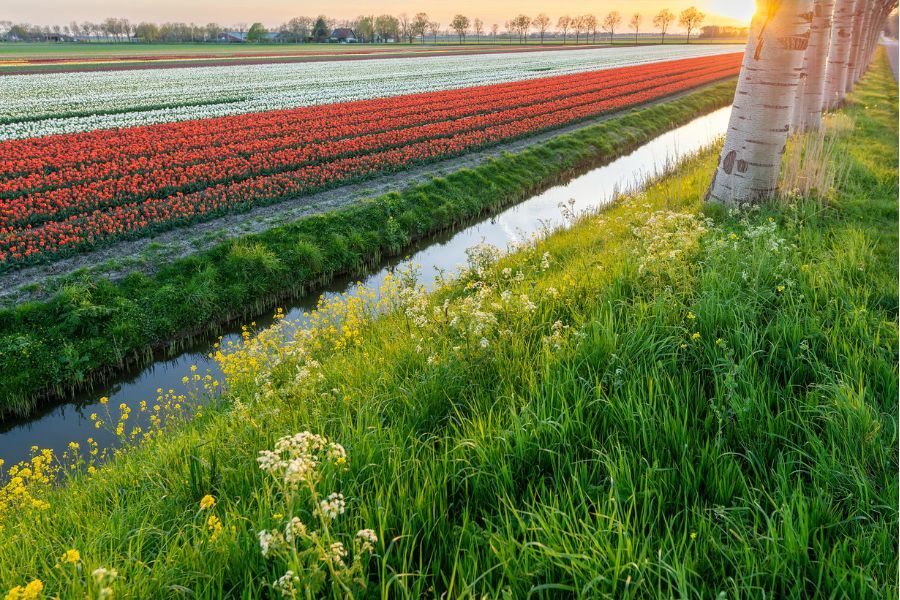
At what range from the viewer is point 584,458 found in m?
2.81

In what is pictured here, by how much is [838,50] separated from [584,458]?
1743 centimetres

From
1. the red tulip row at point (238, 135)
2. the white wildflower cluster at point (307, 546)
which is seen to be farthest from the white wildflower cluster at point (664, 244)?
the red tulip row at point (238, 135)

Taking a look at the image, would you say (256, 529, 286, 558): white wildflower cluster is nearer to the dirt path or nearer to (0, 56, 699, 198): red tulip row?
the dirt path

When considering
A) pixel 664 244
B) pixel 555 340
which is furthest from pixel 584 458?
pixel 664 244

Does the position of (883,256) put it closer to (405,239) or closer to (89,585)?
(89,585)

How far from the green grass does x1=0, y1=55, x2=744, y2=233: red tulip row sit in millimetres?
8530

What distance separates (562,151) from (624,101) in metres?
11.5

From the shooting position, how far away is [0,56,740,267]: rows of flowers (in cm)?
930

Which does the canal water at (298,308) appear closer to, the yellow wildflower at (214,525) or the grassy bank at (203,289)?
the grassy bank at (203,289)

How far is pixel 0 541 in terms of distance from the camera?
9.30 ft

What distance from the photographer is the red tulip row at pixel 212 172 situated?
414 inches

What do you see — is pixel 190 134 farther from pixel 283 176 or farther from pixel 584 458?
pixel 584 458

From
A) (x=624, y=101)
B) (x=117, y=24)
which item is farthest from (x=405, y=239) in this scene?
(x=117, y=24)

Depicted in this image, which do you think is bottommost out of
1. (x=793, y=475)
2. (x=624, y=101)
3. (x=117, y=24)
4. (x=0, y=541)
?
(x=0, y=541)
